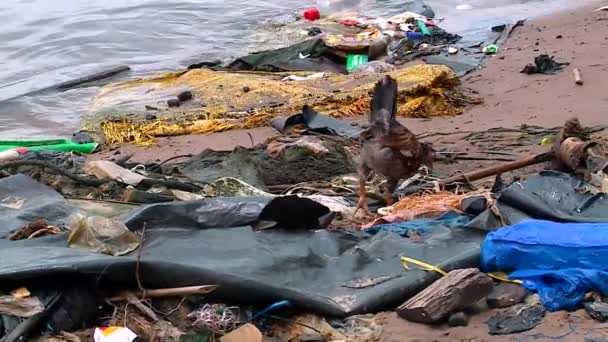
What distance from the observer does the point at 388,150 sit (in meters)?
5.52

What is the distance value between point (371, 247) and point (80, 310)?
144 cm

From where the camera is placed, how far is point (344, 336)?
11.7 ft

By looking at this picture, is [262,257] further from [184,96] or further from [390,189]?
[184,96]

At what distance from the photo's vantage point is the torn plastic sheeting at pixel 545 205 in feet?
14.6

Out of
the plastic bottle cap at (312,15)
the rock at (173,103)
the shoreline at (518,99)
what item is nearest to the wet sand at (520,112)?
the shoreline at (518,99)

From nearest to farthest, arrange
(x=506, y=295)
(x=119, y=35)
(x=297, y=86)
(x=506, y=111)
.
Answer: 1. (x=506, y=295)
2. (x=506, y=111)
3. (x=297, y=86)
4. (x=119, y=35)

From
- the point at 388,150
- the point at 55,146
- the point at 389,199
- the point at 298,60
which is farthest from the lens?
the point at 298,60

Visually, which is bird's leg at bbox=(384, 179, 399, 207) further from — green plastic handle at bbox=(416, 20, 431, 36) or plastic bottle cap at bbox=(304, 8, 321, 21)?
plastic bottle cap at bbox=(304, 8, 321, 21)

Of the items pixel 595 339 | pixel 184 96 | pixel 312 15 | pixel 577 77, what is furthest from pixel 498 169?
pixel 312 15

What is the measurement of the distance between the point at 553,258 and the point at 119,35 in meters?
13.3

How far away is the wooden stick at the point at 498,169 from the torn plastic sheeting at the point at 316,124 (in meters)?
1.73

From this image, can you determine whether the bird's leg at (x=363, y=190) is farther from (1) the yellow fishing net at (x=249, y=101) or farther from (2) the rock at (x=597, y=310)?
(1) the yellow fishing net at (x=249, y=101)

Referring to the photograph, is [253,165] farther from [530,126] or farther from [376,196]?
[530,126]

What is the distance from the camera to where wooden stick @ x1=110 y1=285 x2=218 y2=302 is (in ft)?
12.1
